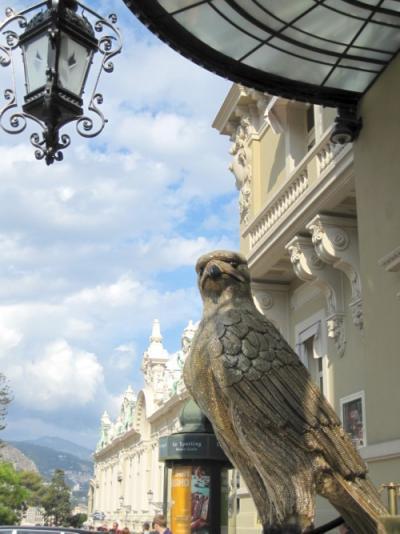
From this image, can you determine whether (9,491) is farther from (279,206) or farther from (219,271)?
(219,271)

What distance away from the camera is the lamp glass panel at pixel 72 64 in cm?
446

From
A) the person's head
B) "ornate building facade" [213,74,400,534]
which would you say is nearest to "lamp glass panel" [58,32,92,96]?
"ornate building facade" [213,74,400,534]

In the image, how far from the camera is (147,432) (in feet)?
139

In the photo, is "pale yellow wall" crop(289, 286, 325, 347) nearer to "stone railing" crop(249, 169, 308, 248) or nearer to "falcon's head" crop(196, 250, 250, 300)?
"stone railing" crop(249, 169, 308, 248)

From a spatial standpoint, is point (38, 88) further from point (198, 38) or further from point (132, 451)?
point (132, 451)

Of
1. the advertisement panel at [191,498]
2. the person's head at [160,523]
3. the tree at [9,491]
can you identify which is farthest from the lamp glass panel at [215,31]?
the tree at [9,491]

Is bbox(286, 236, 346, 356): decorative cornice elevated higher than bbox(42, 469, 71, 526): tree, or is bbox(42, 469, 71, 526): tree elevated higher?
bbox(286, 236, 346, 356): decorative cornice

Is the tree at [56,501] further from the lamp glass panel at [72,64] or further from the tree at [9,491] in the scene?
the lamp glass panel at [72,64]

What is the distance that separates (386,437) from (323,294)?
4.84 metres

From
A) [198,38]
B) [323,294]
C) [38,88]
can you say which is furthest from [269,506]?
[323,294]

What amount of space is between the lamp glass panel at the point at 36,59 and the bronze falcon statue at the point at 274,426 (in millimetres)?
1851

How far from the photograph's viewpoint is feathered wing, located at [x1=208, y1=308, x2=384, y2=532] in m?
4.23

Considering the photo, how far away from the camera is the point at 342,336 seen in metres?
11.4

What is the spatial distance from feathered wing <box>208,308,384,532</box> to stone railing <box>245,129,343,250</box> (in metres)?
6.09
